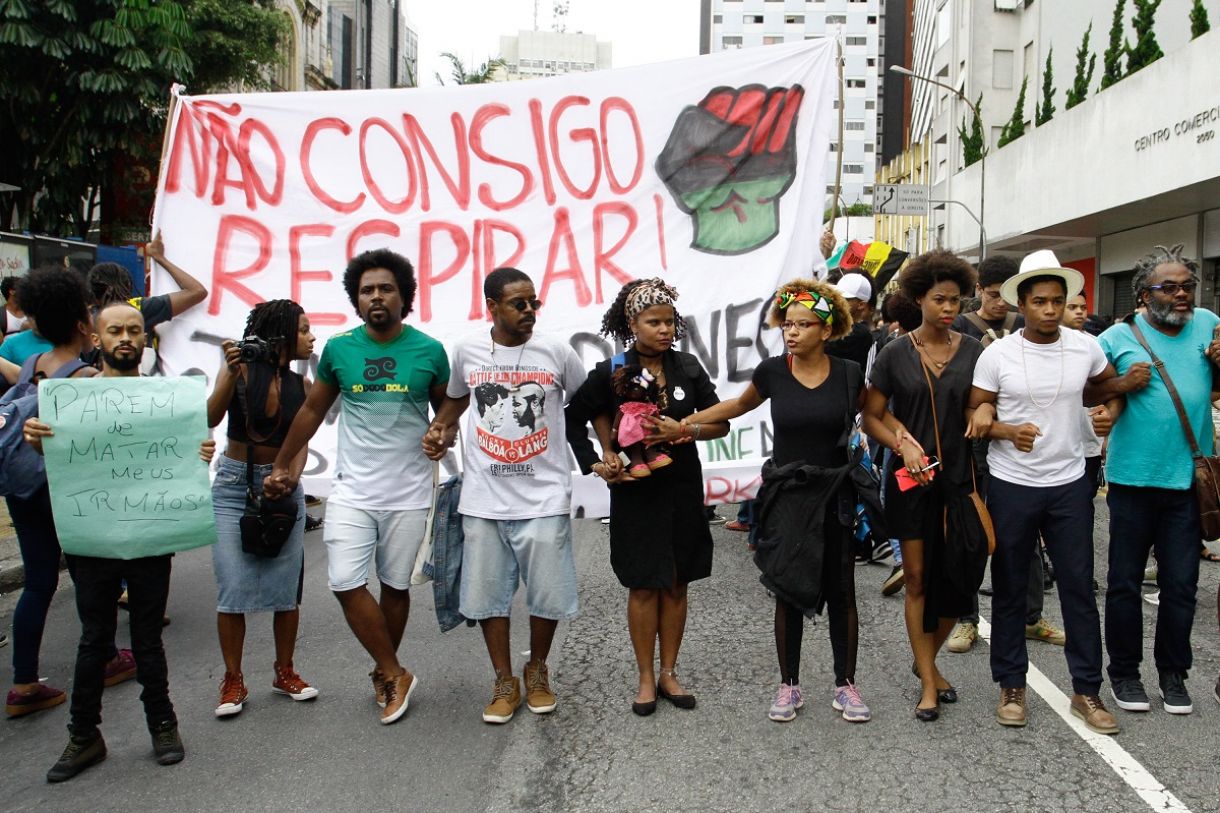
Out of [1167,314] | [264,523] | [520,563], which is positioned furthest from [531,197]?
[1167,314]

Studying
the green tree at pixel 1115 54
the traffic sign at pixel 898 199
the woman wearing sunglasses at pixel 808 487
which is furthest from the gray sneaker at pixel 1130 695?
the traffic sign at pixel 898 199

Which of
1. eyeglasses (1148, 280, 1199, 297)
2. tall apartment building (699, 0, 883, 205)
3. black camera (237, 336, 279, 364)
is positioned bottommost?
black camera (237, 336, 279, 364)

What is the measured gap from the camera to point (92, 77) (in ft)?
54.6

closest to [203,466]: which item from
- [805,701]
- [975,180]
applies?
[805,701]

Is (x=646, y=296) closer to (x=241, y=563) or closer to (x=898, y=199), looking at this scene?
(x=241, y=563)

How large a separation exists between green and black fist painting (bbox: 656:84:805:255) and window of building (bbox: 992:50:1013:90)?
117 feet

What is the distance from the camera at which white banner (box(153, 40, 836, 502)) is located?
17.3ft

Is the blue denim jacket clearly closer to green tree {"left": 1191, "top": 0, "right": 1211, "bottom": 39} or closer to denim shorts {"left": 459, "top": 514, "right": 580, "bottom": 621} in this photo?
denim shorts {"left": 459, "top": 514, "right": 580, "bottom": 621}

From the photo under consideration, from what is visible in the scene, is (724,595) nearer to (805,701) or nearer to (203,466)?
(805,701)

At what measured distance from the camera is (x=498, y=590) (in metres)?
4.29

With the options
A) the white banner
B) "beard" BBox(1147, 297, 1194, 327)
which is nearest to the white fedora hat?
"beard" BBox(1147, 297, 1194, 327)

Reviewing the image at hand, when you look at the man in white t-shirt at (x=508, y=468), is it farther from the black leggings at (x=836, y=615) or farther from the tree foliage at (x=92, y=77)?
the tree foliage at (x=92, y=77)

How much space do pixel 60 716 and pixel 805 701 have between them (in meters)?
3.11

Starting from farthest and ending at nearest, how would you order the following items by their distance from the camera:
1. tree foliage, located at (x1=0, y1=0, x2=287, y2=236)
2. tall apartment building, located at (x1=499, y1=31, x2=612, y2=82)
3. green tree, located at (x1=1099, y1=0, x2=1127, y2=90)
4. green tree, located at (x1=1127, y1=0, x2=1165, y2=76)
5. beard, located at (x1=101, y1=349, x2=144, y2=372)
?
tall apartment building, located at (x1=499, y1=31, x2=612, y2=82)
green tree, located at (x1=1099, y1=0, x2=1127, y2=90)
green tree, located at (x1=1127, y1=0, x2=1165, y2=76)
tree foliage, located at (x1=0, y1=0, x2=287, y2=236)
beard, located at (x1=101, y1=349, x2=144, y2=372)
